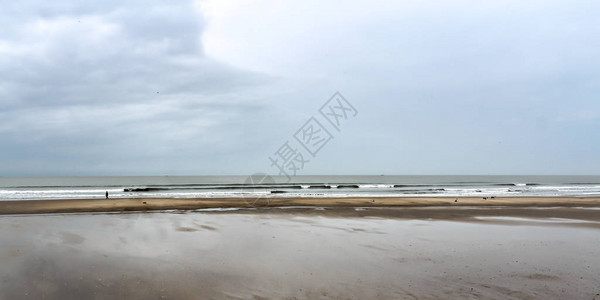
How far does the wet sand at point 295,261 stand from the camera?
6.31 meters

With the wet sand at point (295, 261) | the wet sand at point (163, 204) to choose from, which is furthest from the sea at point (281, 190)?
the wet sand at point (295, 261)

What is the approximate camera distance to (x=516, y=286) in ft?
21.8

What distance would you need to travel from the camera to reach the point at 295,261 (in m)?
8.41

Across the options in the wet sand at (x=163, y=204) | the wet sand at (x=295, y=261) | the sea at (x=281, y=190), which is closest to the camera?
the wet sand at (x=295, y=261)

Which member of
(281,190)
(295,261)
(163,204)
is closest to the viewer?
(295,261)

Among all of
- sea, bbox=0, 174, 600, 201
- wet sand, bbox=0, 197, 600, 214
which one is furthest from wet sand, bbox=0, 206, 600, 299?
sea, bbox=0, 174, 600, 201

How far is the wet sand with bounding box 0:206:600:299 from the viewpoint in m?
6.31

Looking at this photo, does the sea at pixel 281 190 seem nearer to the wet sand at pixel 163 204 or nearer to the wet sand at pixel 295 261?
the wet sand at pixel 163 204

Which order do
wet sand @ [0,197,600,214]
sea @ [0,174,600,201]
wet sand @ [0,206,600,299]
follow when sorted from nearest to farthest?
wet sand @ [0,206,600,299], wet sand @ [0,197,600,214], sea @ [0,174,600,201]

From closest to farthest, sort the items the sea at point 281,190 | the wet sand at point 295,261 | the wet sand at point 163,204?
the wet sand at point 295,261 → the wet sand at point 163,204 → the sea at point 281,190

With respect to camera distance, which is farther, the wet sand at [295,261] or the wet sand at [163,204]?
the wet sand at [163,204]

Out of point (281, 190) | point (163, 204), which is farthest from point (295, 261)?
point (281, 190)

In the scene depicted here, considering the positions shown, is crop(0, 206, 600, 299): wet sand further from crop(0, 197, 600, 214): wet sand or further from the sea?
the sea

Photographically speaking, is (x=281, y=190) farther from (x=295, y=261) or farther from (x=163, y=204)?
(x=295, y=261)
